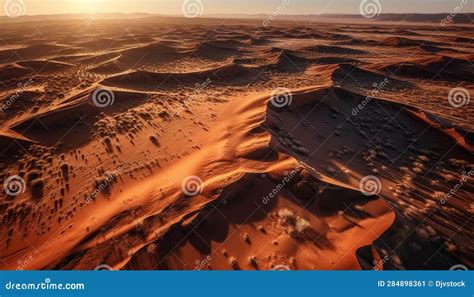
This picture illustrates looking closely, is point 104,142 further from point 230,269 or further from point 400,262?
point 400,262

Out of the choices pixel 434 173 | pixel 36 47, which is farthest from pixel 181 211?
pixel 36 47

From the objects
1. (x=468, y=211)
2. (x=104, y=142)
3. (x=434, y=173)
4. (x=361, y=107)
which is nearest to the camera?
(x=468, y=211)

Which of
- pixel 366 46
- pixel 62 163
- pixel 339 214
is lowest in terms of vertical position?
pixel 62 163

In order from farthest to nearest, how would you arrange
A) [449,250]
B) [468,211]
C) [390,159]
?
[390,159]
[468,211]
[449,250]

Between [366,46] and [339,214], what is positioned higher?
[366,46]

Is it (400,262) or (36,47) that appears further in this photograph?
(36,47)

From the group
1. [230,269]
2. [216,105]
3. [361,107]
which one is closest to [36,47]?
[216,105]
